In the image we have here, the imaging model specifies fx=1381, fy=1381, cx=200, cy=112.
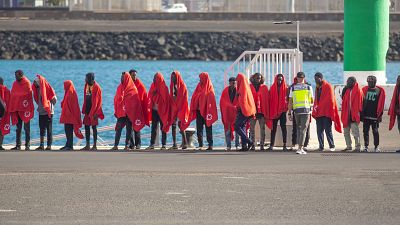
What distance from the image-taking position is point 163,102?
26984 millimetres

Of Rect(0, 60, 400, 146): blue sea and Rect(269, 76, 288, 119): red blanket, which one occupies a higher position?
Rect(269, 76, 288, 119): red blanket

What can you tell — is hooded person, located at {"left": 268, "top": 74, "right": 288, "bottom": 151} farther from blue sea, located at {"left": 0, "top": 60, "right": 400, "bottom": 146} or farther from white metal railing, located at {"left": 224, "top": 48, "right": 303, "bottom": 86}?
blue sea, located at {"left": 0, "top": 60, "right": 400, "bottom": 146}

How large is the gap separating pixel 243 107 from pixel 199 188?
278 inches

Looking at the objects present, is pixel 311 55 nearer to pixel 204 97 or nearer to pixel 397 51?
pixel 397 51

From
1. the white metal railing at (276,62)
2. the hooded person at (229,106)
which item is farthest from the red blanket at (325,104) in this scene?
the white metal railing at (276,62)

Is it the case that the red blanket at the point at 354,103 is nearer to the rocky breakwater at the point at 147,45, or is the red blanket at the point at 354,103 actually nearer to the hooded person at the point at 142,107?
the hooded person at the point at 142,107

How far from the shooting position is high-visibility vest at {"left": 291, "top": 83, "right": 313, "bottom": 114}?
84.0ft

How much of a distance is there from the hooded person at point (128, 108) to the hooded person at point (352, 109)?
3969 millimetres

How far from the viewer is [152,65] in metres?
121

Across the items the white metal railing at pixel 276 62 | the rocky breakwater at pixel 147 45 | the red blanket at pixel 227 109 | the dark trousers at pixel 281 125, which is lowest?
the rocky breakwater at pixel 147 45

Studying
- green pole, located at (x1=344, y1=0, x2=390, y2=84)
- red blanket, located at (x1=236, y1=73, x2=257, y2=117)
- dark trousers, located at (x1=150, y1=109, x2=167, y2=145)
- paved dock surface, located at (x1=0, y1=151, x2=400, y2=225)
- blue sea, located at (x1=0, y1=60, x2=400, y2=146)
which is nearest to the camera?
paved dock surface, located at (x1=0, y1=151, x2=400, y2=225)

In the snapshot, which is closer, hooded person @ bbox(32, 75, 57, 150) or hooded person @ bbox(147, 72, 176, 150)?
hooded person @ bbox(32, 75, 57, 150)

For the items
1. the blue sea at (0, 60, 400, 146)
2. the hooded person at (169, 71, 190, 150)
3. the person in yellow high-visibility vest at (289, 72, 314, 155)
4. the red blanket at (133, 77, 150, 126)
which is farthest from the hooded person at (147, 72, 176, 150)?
the blue sea at (0, 60, 400, 146)

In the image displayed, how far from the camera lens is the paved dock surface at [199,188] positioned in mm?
16594
